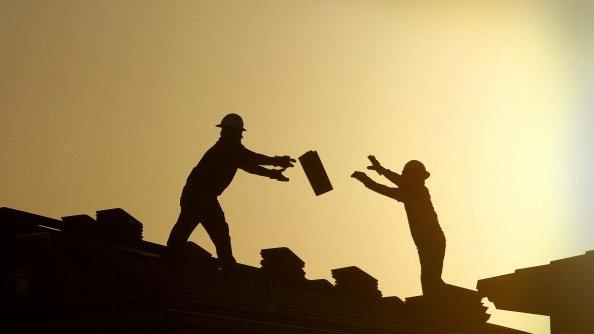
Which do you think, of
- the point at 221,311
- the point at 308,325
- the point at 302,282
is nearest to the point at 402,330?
the point at 302,282

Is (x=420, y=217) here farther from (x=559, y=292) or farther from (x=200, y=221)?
(x=200, y=221)

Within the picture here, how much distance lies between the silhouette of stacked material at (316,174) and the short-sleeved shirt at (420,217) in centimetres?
219

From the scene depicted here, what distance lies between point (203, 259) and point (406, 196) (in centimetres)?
427

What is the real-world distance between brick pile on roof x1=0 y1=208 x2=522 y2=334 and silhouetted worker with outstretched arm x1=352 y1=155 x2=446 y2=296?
3.12 feet

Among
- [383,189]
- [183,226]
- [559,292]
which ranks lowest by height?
[559,292]

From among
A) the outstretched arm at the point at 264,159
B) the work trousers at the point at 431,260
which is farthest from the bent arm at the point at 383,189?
the outstretched arm at the point at 264,159

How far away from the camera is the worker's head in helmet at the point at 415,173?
61.3 feet

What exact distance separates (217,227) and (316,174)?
2209 millimetres

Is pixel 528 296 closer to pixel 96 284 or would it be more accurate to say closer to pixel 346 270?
pixel 346 270

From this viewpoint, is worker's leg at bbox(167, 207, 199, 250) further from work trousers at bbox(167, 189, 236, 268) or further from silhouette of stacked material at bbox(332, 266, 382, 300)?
silhouette of stacked material at bbox(332, 266, 382, 300)

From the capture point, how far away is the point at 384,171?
1877 centimetres

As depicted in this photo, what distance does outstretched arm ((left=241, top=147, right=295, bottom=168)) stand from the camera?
16047mm

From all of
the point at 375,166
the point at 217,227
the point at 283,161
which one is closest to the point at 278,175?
the point at 283,161

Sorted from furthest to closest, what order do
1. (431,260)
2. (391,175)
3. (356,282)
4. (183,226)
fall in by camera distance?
(356,282), (391,175), (431,260), (183,226)
